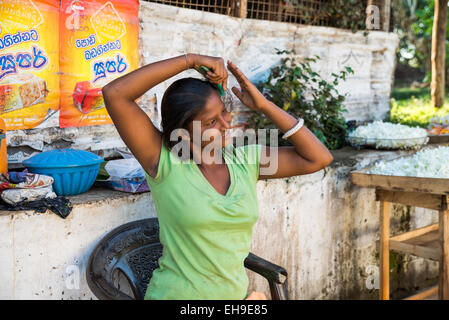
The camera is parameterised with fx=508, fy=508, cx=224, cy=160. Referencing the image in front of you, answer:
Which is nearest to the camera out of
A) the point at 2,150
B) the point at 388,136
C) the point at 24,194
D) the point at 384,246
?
the point at 24,194

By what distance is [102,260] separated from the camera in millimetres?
2572

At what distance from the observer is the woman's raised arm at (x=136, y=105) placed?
6.42ft

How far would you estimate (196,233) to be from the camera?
1974mm

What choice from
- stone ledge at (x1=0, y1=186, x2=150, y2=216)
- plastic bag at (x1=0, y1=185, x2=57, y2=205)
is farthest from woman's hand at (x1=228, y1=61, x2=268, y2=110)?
plastic bag at (x1=0, y1=185, x2=57, y2=205)

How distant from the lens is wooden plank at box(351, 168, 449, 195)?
340 cm

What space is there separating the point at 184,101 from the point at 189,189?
34cm

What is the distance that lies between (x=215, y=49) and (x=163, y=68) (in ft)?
7.86

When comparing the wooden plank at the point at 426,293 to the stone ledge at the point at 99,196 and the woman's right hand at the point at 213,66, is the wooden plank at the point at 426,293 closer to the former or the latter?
the stone ledge at the point at 99,196

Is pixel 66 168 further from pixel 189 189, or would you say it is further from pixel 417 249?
pixel 417 249

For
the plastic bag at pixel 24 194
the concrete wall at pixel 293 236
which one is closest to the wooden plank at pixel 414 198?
the concrete wall at pixel 293 236

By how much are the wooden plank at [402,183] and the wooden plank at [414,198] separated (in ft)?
0.40

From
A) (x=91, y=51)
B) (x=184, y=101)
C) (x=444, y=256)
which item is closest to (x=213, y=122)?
(x=184, y=101)
